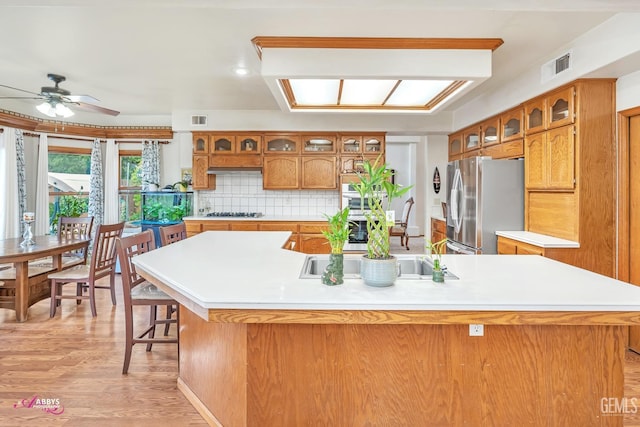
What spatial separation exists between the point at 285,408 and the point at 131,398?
3.97 feet

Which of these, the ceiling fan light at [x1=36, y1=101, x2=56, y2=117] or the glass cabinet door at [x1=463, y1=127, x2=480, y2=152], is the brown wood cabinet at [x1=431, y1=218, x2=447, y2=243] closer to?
the glass cabinet door at [x1=463, y1=127, x2=480, y2=152]

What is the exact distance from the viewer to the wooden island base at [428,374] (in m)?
1.55

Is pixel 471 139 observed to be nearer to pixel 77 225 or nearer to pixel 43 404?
pixel 43 404

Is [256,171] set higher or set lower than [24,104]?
lower

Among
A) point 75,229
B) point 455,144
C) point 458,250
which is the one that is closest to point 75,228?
point 75,229

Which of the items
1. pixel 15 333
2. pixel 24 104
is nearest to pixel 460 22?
pixel 15 333

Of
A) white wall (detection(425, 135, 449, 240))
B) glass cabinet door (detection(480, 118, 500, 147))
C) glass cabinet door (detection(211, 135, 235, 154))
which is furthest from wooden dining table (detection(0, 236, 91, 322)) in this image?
white wall (detection(425, 135, 449, 240))

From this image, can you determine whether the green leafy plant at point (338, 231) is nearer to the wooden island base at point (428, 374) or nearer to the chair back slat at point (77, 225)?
the wooden island base at point (428, 374)

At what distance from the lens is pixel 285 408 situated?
1.56 metres

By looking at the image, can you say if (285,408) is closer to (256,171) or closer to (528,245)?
(528,245)

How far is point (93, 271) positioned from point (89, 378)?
1.55m

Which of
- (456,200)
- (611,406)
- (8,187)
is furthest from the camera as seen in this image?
(8,187)

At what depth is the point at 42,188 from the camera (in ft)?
17.4

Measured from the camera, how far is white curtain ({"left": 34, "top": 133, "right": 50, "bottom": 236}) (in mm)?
5254
